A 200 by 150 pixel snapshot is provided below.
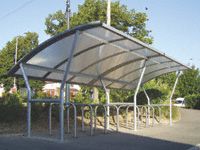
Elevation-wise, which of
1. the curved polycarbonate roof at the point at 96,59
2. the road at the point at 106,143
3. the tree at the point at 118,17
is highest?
the tree at the point at 118,17

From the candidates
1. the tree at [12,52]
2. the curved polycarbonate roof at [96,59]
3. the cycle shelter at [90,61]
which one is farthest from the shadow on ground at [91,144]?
the tree at [12,52]

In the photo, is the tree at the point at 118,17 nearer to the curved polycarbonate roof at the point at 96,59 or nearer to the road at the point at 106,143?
the curved polycarbonate roof at the point at 96,59

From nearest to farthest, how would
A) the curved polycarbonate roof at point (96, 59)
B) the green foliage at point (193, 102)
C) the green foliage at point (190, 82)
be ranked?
the curved polycarbonate roof at point (96, 59) → the green foliage at point (193, 102) → the green foliage at point (190, 82)

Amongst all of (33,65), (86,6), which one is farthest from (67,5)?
(33,65)

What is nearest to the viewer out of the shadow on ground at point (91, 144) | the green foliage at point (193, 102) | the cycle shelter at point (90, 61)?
the shadow on ground at point (91, 144)

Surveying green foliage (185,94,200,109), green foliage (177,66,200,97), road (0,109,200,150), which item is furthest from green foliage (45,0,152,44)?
green foliage (177,66,200,97)

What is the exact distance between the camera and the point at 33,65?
12.4 meters

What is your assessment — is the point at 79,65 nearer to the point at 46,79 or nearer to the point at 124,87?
the point at 46,79

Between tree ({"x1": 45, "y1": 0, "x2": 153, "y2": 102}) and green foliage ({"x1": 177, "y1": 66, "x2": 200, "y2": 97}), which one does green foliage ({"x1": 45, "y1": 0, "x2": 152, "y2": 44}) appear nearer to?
tree ({"x1": 45, "y1": 0, "x2": 153, "y2": 102})


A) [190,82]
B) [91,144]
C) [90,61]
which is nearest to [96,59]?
[90,61]

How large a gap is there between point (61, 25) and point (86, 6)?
6088 mm

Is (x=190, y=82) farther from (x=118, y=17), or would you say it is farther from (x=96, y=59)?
(x=96, y=59)

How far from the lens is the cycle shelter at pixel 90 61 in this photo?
1085cm

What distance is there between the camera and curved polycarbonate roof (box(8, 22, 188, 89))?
1098cm
